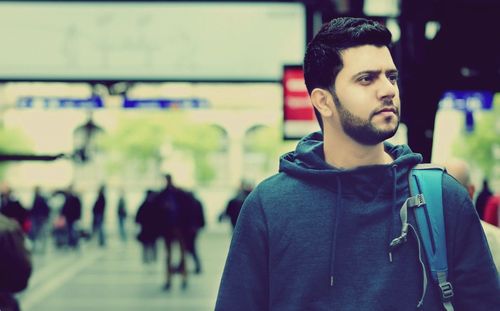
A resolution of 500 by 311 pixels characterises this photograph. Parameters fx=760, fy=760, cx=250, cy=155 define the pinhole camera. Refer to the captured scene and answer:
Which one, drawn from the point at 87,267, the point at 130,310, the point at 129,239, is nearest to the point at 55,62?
the point at 130,310

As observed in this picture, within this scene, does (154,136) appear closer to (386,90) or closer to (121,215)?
(121,215)

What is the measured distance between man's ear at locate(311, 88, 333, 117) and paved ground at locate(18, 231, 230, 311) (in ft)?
24.9

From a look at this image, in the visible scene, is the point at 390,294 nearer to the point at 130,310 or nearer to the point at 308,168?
the point at 308,168

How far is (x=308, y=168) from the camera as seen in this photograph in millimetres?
1828

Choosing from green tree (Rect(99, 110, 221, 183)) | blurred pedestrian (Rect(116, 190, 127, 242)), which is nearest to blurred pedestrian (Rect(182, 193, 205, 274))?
blurred pedestrian (Rect(116, 190, 127, 242))

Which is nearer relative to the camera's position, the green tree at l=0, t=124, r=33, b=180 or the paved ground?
the paved ground

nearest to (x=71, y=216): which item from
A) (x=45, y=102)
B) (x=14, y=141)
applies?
(x=45, y=102)

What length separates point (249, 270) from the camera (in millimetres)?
1807

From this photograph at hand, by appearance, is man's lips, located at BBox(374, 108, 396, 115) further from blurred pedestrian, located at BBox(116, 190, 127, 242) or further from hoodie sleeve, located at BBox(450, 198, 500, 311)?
blurred pedestrian, located at BBox(116, 190, 127, 242)

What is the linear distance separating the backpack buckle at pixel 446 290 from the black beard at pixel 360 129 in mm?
350

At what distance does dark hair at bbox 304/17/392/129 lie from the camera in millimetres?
1773

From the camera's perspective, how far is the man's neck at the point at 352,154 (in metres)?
1.80

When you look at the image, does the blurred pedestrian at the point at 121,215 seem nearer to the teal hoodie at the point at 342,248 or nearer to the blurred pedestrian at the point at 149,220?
the blurred pedestrian at the point at 149,220

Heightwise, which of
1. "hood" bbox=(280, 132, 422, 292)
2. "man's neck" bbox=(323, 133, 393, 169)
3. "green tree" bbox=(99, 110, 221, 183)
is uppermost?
"man's neck" bbox=(323, 133, 393, 169)
